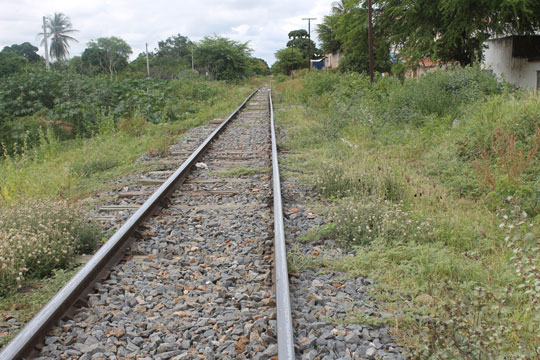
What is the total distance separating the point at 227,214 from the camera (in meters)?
5.29

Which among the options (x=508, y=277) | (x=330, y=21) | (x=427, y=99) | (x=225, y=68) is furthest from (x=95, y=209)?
(x=330, y=21)

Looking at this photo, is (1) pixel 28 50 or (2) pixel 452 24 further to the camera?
(1) pixel 28 50

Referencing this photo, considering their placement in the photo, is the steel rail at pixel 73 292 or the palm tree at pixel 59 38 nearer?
the steel rail at pixel 73 292

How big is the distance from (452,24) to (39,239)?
1384cm

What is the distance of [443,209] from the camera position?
5.15 m

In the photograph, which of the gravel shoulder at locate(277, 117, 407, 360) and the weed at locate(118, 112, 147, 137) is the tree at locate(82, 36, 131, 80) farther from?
the gravel shoulder at locate(277, 117, 407, 360)

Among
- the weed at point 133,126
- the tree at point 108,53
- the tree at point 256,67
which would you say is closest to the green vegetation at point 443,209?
the weed at point 133,126

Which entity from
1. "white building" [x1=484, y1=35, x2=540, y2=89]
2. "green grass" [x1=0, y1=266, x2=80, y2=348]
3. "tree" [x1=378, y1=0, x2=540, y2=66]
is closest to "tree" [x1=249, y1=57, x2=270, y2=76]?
"tree" [x1=378, y1=0, x2=540, y2=66]

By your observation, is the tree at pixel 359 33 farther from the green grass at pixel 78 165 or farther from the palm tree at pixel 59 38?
the palm tree at pixel 59 38

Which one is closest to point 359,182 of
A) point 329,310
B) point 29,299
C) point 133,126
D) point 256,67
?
point 329,310

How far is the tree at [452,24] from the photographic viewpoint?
514 inches

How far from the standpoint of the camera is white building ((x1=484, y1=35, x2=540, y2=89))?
49.8 feet

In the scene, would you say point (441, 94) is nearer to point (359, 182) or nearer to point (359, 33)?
point (359, 182)

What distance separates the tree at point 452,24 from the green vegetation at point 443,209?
3478mm
